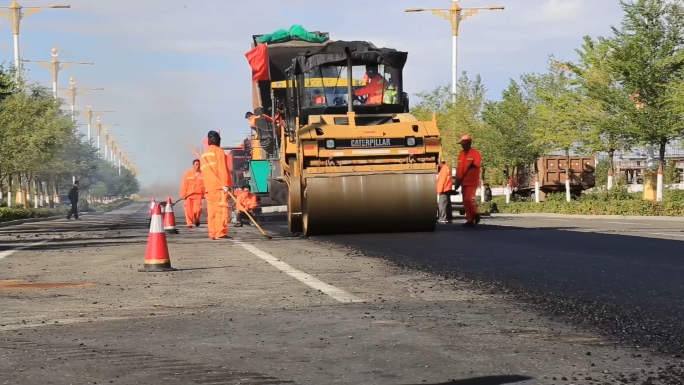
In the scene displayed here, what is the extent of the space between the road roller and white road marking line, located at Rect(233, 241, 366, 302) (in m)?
3.64

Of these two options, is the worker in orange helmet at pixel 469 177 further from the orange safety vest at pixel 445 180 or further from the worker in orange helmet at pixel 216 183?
the worker in orange helmet at pixel 216 183

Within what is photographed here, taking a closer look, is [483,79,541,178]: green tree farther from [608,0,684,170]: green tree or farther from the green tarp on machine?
the green tarp on machine

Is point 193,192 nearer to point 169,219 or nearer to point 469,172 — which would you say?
point 169,219

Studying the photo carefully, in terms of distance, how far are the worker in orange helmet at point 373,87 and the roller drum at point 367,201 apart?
2060 millimetres

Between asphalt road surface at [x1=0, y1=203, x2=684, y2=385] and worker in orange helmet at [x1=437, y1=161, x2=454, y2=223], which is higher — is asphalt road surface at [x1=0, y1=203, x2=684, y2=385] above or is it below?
below

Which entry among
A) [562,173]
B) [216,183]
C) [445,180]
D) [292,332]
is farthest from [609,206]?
[292,332]

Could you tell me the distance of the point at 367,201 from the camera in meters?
18.9

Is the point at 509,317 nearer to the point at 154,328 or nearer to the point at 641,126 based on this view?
the point at 154,328

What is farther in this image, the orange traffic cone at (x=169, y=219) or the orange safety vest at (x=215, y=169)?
the orange traffic cone at (x=169, y=219)

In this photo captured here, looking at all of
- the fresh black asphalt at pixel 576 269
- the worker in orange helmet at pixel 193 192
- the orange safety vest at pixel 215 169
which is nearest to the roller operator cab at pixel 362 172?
the fresh black asphalt at pixel 576 269

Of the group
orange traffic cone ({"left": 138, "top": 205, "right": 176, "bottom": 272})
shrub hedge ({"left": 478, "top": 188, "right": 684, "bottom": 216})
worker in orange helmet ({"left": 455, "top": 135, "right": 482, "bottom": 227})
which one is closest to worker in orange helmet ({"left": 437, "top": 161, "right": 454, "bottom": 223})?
worker in orange helmet ({"left": 455, "top": 135, "right": 482, "bottom": 227})

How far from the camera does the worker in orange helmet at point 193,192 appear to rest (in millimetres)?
25703

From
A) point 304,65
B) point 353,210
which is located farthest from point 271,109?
point 353,210

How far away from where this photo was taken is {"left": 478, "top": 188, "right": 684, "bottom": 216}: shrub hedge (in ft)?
115
